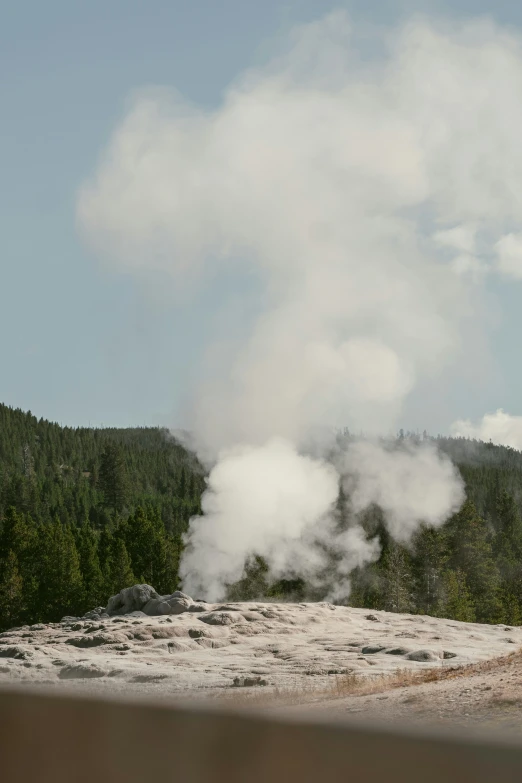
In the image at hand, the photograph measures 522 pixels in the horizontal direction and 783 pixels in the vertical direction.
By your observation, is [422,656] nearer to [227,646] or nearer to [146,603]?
[227,646]

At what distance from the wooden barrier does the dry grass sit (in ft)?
9.90

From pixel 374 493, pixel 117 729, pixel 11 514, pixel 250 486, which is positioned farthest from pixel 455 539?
pixel 117 729

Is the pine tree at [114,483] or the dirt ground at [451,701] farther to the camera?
the pine tree at [114,483]

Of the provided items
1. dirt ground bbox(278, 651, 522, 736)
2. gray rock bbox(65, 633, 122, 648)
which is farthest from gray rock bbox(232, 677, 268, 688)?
gray rock bbox(65, 633, 122, 648)

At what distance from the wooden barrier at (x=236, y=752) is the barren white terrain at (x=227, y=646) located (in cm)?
800

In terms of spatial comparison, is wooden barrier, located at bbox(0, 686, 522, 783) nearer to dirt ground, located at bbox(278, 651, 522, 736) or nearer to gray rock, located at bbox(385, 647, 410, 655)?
dirt ground, located at bbox(278, 651, 522, 736)

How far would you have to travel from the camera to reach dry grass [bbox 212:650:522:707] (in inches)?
1146

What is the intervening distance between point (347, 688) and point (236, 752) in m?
11.3

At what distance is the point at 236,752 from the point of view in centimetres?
2017

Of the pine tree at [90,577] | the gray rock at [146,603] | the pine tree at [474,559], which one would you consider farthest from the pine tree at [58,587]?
the pine tree at [474,559]

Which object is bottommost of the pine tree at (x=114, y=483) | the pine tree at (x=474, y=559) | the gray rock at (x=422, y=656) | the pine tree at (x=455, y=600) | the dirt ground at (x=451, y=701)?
the dirt ground at (x=451, y=701)

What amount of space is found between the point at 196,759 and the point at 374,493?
7399cm

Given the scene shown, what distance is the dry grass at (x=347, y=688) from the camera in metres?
29.1

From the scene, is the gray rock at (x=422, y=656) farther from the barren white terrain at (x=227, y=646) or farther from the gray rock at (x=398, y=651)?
the gray rock at (x=398, y=651)
